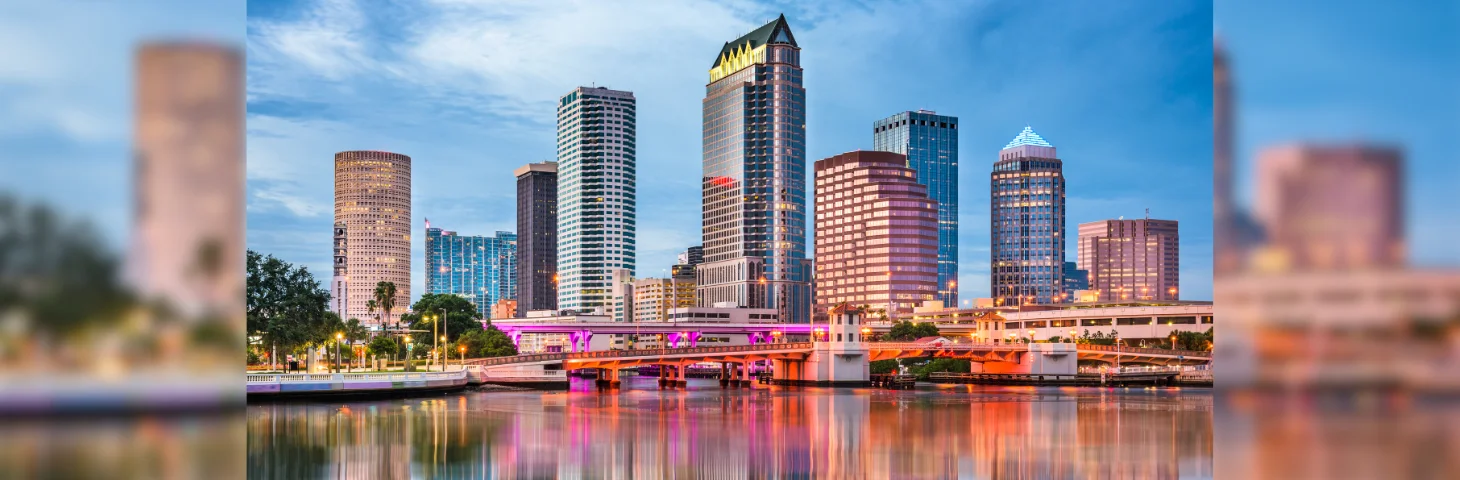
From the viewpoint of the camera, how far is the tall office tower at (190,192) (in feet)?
26.7

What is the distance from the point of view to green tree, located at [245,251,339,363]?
57.9m

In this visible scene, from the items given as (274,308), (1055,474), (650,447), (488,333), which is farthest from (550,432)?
(488,333)

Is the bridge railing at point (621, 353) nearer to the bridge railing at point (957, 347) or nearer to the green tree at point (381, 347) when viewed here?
the bridge railing at point (957, 347)

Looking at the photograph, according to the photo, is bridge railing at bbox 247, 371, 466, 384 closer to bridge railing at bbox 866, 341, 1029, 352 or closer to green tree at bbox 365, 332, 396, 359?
green tree at bbox 365, 332, 396, 359

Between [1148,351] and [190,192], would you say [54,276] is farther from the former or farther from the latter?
[1148,351]

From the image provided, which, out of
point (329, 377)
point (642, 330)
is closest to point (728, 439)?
point (329, 377)

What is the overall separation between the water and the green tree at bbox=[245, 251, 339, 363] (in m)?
6.05

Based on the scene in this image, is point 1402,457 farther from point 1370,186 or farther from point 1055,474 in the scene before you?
point 1055,474

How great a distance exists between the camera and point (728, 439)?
130 feet

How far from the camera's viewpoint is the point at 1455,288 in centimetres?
767

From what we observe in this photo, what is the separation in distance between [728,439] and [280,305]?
31.5m

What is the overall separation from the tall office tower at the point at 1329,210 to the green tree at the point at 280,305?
56.8m

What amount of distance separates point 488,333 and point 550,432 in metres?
72.8

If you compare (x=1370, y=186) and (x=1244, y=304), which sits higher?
(x=1370, y=186)
